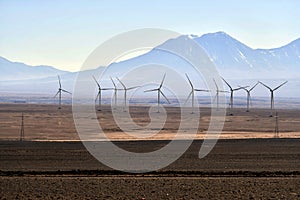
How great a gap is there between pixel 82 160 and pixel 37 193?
1297cm

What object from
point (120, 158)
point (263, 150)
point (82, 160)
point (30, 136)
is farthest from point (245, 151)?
point (30, 136)

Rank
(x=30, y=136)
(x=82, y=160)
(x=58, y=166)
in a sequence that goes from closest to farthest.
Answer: (x=58, y=166)
(x=82, y=160)
(x=30, y=136)

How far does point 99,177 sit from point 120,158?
902 cm

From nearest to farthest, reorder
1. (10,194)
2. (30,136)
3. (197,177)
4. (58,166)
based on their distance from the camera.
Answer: (10,194) → (197,177) → (58,166) → (30,136)

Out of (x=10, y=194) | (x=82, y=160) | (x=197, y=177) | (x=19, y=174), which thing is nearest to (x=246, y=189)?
(x=197, y=177)

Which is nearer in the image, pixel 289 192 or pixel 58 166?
pixel 289 192

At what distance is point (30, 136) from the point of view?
61938mm

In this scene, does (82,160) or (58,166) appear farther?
(82,160)

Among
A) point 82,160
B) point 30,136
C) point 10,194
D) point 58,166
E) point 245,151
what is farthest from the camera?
point 30,136

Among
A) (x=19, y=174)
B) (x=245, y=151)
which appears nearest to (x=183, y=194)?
(x=19, y=174)

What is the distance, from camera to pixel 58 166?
3409 cm

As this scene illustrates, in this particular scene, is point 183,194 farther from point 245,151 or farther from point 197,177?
point 245,151

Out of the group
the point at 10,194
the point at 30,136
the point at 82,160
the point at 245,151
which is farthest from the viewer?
the point at 30,136

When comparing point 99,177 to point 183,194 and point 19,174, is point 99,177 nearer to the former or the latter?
point 19,174
